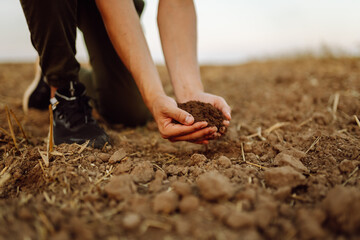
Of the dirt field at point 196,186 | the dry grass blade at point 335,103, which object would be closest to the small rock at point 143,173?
the dirt field at point 196,186

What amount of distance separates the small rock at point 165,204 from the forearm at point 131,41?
61 centimetres

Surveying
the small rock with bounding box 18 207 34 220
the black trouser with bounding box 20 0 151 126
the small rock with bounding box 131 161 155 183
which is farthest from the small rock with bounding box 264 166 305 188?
the black trouser with bounding box 20 0 151 126

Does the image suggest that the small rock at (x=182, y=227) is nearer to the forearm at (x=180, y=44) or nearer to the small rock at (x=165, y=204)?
the small rock at (x=165, y=204)

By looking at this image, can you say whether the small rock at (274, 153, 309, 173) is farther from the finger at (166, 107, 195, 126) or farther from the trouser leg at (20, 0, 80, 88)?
the trouser leg at (20, 0, 80, 88)

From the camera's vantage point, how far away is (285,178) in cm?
93

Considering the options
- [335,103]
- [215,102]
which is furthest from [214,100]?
[335,103]

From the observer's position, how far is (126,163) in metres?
1.13

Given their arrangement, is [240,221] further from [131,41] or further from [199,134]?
[131,41]

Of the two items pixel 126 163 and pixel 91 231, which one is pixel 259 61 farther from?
pixel 91 231

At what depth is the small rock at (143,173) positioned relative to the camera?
3.31 ft

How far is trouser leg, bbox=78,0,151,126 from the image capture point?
180 cm

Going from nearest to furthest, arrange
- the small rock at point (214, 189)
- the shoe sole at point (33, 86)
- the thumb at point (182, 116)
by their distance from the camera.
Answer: the small rock at point (214, 189)
the thumb at point (182, 116)
the shoe sole at point (33, 86)

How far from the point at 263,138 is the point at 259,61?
4.43 m

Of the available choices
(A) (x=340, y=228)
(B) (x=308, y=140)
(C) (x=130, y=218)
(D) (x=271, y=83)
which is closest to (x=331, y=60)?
(D) (x=271, y=83)
